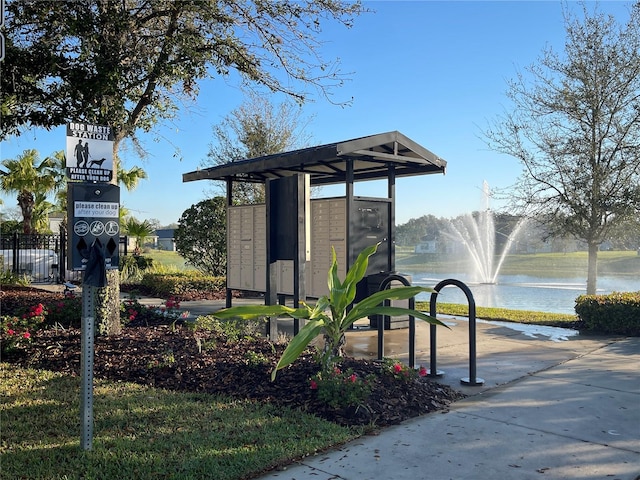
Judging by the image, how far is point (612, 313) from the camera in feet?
28.2

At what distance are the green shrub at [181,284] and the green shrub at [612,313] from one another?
9118mm

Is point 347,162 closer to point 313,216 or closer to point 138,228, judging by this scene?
point 313,216

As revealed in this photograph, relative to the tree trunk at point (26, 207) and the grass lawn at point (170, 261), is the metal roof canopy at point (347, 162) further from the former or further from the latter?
the tree trunk at point (26, 207)

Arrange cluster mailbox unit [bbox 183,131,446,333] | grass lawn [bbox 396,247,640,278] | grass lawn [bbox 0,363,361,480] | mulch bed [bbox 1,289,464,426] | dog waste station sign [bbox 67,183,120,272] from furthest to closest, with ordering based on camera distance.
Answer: grass lawn [bbox 396,247,640,278], cluster mailbox unit [bbox 183,131,446,333], mulch bed [bbox 1,289,464,426], dog waste station sign [bbox 67,183,120,272], grass lawn [bbox 0,363,361,480]

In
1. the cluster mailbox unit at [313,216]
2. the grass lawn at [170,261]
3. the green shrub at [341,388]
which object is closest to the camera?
the green shrub at [341,388]

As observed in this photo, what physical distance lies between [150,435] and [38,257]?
18208mm

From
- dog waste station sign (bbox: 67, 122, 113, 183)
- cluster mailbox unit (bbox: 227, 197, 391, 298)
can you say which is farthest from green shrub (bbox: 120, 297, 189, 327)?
dog waste station sign (bbox: 67, 122, 113, 183)

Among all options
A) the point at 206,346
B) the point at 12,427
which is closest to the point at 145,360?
the point at 206,346

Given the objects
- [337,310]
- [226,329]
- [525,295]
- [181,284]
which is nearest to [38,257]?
[181,284]

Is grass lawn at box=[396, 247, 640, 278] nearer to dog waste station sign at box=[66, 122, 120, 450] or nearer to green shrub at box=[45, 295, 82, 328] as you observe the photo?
green shrub at box=[45, 295, 82, 328]

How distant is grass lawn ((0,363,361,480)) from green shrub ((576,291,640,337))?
6261 millimetres

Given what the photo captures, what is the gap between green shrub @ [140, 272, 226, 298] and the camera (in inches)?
556

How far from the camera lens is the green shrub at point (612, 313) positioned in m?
8.39

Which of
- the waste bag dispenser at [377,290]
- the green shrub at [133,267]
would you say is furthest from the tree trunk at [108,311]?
the green shrub at [133,267]
